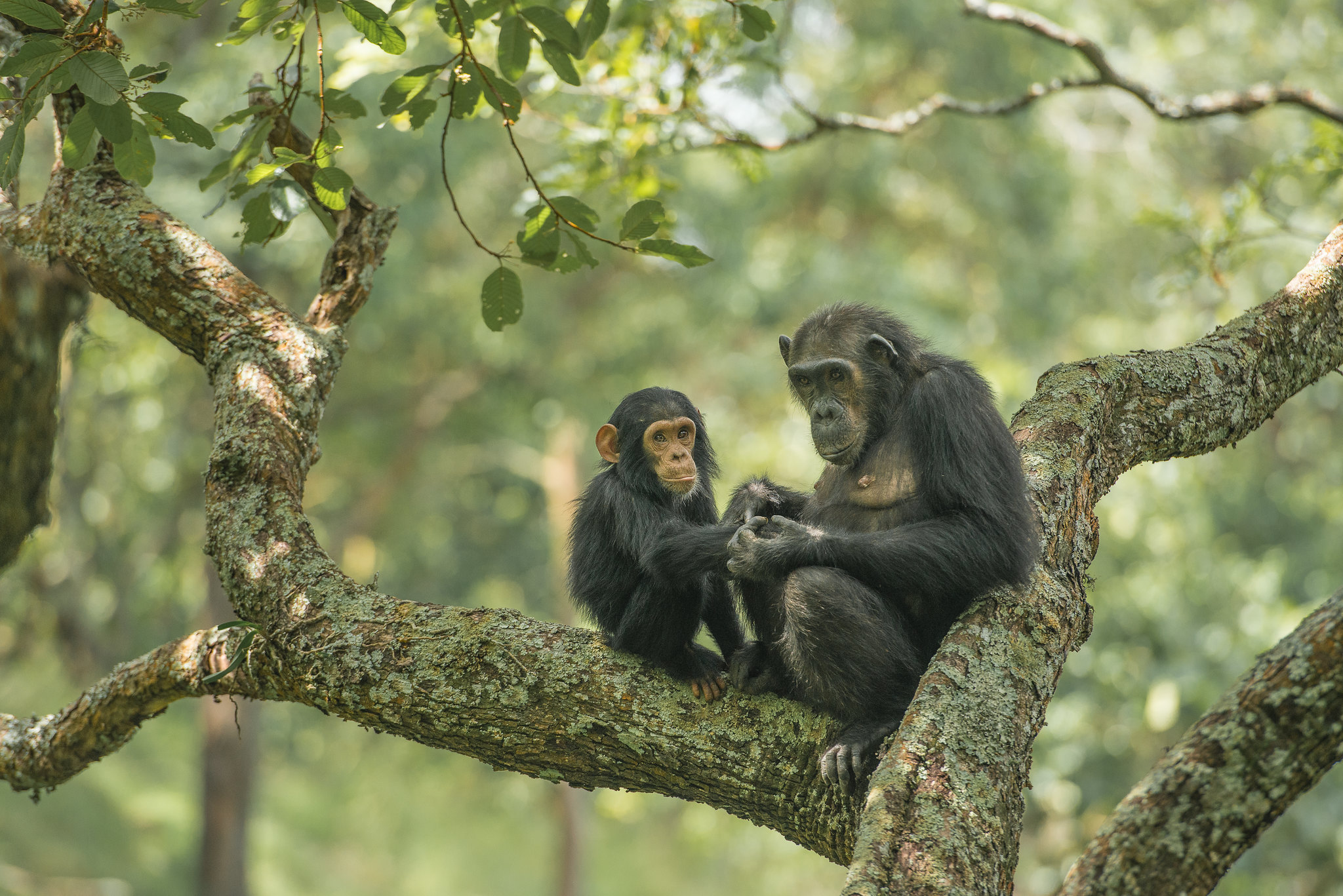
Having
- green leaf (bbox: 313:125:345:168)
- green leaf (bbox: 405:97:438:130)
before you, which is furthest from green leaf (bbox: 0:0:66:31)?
green leaf (bbox: 405:97:438:130)

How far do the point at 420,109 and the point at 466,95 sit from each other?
0.20m

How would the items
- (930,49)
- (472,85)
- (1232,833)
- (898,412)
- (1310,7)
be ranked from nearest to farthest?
(1232,833)
(472,85)
(898,412)
(930,49)
(1310,7)

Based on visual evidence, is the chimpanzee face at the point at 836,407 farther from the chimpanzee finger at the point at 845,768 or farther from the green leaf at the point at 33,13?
the green leaf at the point at 33,13

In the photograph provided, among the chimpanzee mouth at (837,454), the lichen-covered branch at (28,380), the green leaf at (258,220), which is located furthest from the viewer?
the lichen-covered branch at (28,380)

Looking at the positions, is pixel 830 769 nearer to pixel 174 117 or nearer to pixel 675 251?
pixel 675 251

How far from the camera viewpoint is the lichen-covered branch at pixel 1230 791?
2.17m

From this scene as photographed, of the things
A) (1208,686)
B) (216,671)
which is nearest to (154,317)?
(216,671)

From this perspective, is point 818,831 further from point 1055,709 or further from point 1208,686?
point 1055,709

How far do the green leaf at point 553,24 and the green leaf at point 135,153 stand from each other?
149 cm

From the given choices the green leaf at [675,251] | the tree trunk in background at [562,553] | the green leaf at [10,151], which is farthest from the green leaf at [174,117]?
the tree trunk in background at [562,553]

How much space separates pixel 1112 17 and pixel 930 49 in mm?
6683

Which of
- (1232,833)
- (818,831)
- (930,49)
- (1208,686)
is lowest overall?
(1232,833)

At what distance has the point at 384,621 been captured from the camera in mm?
3736

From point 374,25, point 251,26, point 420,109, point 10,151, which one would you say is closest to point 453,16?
point 374,25
